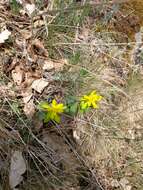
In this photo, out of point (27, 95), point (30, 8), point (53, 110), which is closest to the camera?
point (53, 110)

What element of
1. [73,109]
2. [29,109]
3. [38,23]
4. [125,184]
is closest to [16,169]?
[29,109]

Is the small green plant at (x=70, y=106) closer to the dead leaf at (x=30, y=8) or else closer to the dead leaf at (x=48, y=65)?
the dead leaf at (x=48, y=65)

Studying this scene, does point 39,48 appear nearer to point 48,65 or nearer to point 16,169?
point 48,65

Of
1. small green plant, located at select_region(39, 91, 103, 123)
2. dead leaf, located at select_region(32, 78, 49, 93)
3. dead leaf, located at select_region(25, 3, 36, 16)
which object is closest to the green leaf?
small green plant, located at select_region(39, 91, 103, 123)

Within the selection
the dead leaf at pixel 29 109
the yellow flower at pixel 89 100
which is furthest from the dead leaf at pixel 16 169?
the yellow flower at pixel 89 100

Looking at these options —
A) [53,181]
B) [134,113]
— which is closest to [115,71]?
[134,113]

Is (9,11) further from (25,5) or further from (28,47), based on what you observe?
(28,47)
